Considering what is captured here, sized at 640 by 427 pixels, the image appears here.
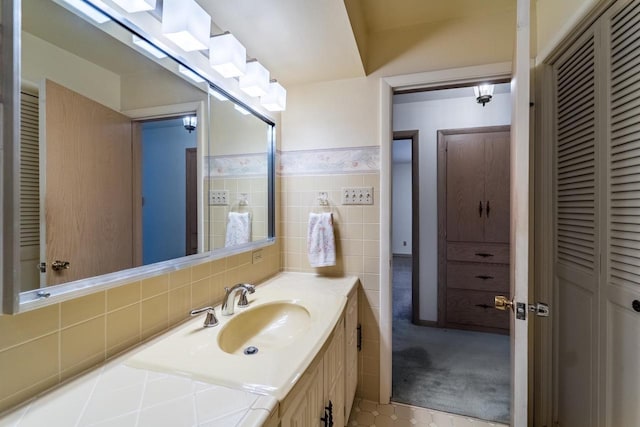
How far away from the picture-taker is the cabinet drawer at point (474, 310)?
2.66 metres

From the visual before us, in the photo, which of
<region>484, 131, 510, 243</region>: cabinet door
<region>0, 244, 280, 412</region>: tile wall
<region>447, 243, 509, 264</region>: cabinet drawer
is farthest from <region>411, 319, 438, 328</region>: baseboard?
<region>0, 244, 280, 412</region>: tile wall

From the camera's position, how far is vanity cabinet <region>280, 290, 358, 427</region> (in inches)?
28.4

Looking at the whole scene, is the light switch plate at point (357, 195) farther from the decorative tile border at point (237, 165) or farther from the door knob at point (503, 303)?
the door knob at point (503, 303)

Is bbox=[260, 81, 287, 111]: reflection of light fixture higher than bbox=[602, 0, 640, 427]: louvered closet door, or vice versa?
bbox=[260, 81, 287, 111]: reflection of light fixture

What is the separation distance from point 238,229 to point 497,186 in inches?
95.2

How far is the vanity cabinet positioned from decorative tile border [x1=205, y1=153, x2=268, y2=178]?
0.88 meters

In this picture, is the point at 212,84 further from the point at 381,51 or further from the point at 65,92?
the point at 381,51

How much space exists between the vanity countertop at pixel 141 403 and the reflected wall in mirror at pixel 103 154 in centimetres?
25

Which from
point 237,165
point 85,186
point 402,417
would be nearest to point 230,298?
point 85,186

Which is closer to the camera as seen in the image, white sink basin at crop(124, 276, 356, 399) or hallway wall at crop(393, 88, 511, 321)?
white sink basin at crop(124, 276, 356, 399)

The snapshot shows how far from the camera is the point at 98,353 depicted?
737 mm

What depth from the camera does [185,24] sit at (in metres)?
0.94

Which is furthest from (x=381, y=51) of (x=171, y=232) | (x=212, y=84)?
(x=171, y=232)

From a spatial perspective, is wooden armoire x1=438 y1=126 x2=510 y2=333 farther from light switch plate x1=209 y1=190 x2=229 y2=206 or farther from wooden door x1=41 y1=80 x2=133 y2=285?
wooden door x1=41 y1=80 x2=133 y2=285
